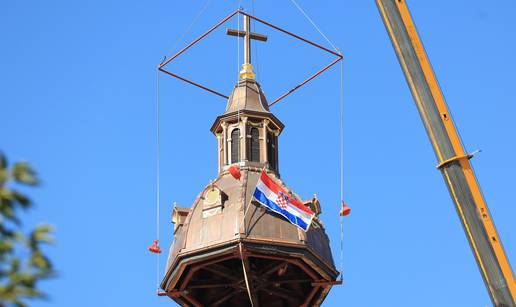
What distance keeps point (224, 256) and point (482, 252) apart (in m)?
17.8

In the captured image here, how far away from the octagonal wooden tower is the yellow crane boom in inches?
569

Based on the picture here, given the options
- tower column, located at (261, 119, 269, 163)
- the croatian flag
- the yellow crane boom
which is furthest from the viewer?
tower column, located at (261, 119, 269, 163)

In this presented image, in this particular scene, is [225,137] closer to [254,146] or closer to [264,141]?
[254,146]

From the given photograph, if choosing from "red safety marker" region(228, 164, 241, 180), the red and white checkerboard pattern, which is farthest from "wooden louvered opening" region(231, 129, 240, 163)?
the red and white checkerboard pattern

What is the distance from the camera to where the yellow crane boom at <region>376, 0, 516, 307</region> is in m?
Result: 29.0

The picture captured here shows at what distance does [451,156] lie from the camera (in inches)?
1209

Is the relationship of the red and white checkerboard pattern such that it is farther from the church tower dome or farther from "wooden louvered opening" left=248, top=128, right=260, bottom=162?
"wooden louvered opening" left=248, top=128, right=260, bottom=162

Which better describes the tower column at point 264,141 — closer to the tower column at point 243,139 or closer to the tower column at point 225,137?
the tower column at point 243,139

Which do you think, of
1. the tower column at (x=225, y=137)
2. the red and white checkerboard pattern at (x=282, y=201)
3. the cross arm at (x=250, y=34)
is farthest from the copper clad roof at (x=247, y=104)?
the red and white checkerboard pattern at (x=282, y=201)

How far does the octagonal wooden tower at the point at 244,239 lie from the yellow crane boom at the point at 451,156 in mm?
14453

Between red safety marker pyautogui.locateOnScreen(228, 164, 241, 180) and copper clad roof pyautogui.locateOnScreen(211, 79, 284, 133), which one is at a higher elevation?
copper clad roof pyautogui.locateOnScreen(211, 79, 284, 133)

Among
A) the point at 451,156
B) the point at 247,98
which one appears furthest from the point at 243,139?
the point at 451,156

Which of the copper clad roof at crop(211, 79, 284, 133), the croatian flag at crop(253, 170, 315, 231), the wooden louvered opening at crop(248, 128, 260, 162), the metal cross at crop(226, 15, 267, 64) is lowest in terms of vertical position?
the croatian flag at crop(253, 170, 315, 231)

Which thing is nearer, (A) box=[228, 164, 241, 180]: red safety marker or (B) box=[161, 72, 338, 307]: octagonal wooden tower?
(B) box=[161, 72, 338, 307]: octagonal wooden tower
